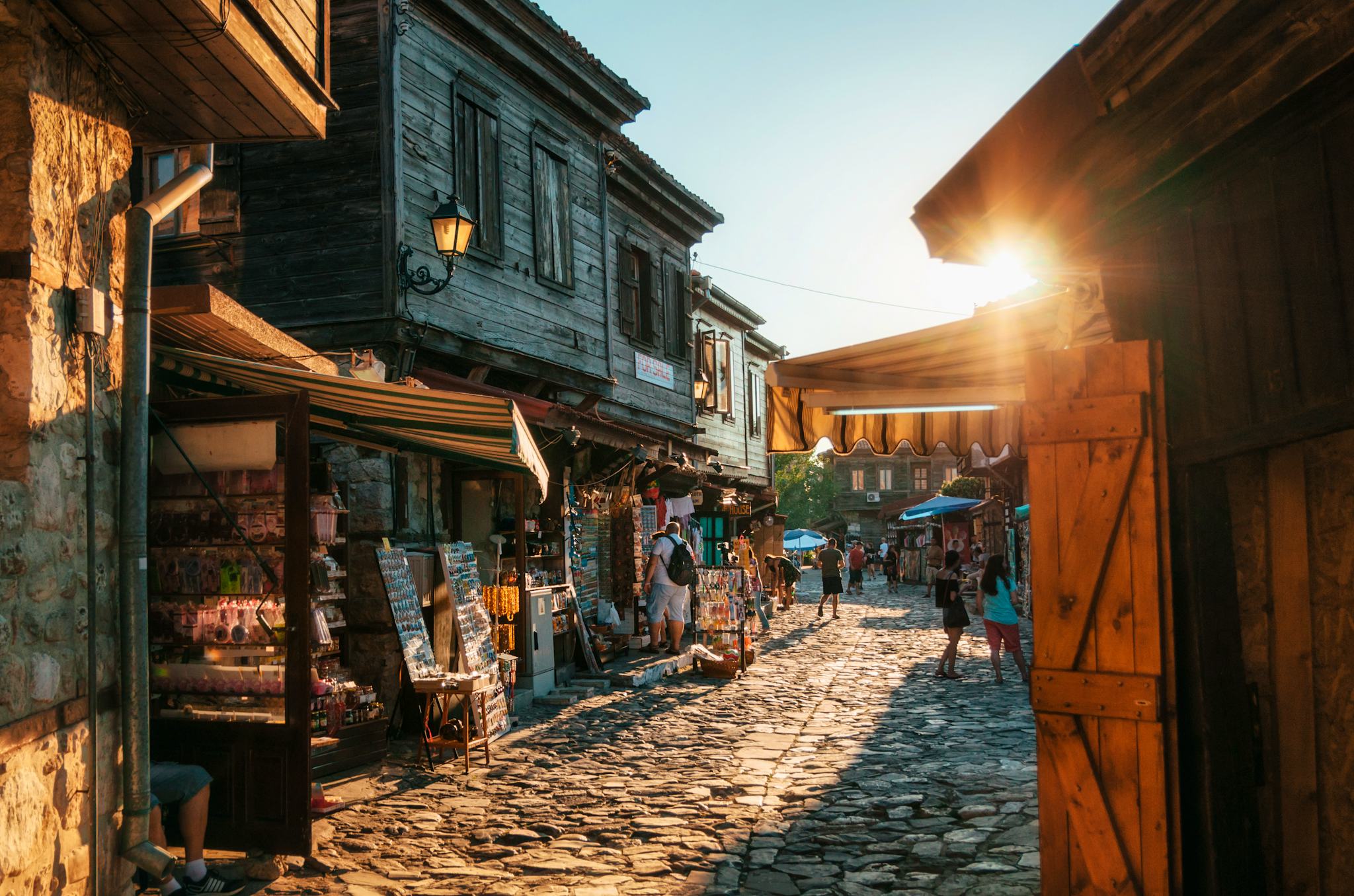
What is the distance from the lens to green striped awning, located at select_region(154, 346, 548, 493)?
6.19 m

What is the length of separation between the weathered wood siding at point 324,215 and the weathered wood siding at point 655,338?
194 inches

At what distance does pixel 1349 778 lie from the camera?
327 cm

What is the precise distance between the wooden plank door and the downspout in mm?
11361

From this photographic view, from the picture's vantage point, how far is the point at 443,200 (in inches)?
468

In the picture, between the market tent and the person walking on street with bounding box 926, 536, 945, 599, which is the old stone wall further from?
the market tent

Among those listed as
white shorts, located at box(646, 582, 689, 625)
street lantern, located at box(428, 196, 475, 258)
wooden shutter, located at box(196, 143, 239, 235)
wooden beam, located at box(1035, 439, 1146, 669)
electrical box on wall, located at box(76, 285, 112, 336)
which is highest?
wooden shutter, located at box(196, 143, 239, 235)

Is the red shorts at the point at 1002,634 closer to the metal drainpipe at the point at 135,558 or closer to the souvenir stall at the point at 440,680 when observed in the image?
the souvenir stall at the point at 440,680

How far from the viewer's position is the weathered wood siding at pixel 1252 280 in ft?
10.1

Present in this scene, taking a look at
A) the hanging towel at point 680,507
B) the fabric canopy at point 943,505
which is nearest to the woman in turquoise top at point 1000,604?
the hanging towel at point 680,507

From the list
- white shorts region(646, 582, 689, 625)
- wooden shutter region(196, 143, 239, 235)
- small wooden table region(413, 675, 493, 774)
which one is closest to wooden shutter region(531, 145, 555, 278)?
wooden shutter region(196, 143, 239, 235)

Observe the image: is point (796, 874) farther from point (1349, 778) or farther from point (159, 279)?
point (159, 279)

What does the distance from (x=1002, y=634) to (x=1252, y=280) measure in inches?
388

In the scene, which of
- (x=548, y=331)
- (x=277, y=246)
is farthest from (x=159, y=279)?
(x=548, y=331)

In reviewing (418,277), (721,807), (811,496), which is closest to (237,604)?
(721,807)
